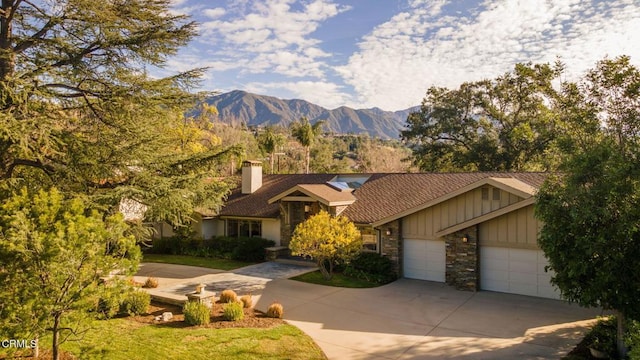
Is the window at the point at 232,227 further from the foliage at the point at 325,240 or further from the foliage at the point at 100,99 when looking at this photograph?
the foliage at the point at 100,99

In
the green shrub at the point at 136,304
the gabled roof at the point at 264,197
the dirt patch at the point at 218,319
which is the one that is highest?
the gabled roof at the point at 264,197

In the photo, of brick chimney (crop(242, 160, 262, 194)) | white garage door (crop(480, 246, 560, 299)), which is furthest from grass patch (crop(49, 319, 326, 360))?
brick chimney (crop(242, 160, 262, 194))

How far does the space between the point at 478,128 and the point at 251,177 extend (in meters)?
21.5

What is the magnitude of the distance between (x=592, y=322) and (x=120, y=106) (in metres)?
15.4

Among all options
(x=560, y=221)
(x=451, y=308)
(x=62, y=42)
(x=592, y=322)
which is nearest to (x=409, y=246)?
(x=451, y=308)

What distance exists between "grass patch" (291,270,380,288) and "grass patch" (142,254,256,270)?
165 inches

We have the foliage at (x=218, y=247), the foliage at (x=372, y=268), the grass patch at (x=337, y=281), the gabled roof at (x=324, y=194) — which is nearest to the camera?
the grass patch at (x=337, y=281)

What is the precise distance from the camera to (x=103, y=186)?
41.0 ft

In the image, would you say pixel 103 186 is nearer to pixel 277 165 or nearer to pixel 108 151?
pixel 108 151

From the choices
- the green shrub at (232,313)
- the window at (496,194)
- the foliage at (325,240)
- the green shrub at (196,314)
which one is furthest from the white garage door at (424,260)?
the green shrub at (196,314)

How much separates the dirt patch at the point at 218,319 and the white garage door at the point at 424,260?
7.64 meters

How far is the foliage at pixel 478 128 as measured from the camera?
108ft

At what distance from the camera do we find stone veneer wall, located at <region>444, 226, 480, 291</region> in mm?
15562

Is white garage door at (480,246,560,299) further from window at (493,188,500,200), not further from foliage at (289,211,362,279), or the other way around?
foliage at (289,211,362,279)
